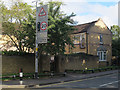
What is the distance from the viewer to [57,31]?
16.3 meters

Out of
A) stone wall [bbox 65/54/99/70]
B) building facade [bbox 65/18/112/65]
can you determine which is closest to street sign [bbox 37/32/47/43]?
stone wall [bbox 65/54/99/70]

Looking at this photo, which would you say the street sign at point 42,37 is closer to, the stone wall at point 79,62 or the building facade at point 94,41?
the stone wall at point 79,62

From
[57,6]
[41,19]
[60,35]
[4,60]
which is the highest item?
[57,6]

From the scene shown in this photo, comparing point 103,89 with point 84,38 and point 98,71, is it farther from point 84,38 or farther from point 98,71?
point 84,38

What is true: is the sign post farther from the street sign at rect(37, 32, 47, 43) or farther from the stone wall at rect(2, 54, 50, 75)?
the stone wall at rect(2, 54, 50, 75)

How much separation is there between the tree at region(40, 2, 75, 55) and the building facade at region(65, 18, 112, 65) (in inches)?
426

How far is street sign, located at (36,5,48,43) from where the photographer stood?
14826mm

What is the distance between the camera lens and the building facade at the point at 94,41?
94.7 feet

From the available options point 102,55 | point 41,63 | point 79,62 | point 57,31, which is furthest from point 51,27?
point 102,55

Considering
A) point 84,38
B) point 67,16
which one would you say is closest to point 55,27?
point 67,16

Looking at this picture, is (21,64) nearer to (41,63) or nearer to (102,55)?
(41,63)

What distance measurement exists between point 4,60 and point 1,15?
490 centimetres

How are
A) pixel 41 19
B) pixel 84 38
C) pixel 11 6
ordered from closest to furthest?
pixel 41 19
pixel 11 6
pixel 84 38

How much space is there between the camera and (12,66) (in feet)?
58.7
